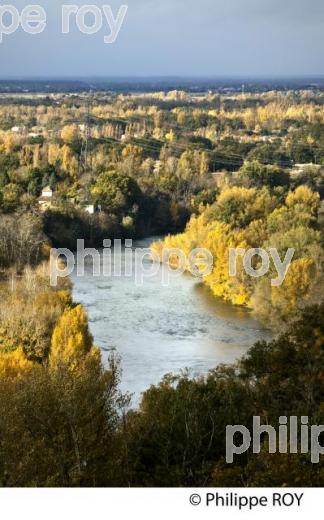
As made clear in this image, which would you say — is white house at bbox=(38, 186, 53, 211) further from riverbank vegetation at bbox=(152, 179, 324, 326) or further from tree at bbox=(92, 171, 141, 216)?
riverbank vegetation at bbox=(152, 179, 324, 326)

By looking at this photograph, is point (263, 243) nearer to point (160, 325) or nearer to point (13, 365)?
point (160, 325)

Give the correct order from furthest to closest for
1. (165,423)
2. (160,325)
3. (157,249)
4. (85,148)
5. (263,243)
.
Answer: (85,148) < (157,249) < (263,243) < (160,325) < (165,423)

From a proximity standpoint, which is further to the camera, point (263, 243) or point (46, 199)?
point (46, 199)

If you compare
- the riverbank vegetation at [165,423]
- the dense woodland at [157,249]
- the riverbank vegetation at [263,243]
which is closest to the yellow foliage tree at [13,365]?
the dense woodland at [157,249]

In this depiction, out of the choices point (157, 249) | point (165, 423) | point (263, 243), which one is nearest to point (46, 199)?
point (157, 249)

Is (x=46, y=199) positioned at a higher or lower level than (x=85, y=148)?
lower

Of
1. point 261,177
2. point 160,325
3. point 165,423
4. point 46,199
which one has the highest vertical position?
point 165,423

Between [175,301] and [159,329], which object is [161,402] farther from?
[175,301]

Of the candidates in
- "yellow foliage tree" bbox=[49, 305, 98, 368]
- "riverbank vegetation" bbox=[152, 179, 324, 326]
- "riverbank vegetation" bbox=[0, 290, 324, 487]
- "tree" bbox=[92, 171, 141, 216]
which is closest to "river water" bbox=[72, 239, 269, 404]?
"riverbank vegetation" bbox=[152, 179, 324, 326]

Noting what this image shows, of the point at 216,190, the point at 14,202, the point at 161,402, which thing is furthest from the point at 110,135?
the point at 161,402
